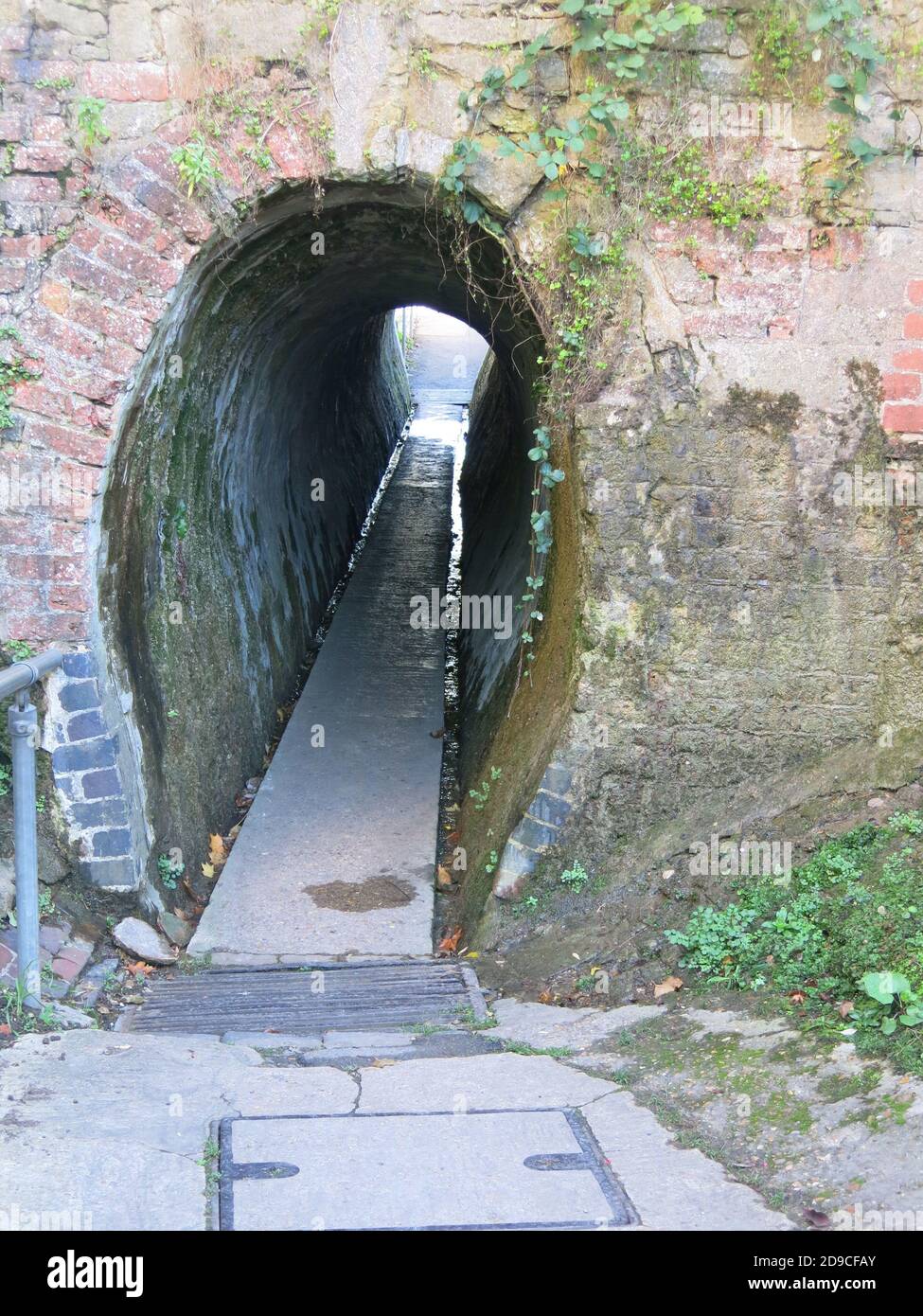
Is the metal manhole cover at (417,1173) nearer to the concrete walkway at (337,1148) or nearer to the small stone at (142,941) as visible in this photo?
the concrete walkway at (337,1148)

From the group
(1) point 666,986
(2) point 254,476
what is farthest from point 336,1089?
(2) point 254,476

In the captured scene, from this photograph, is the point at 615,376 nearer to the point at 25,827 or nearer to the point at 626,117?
the point at 626,117

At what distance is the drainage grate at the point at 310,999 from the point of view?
4.46 metres

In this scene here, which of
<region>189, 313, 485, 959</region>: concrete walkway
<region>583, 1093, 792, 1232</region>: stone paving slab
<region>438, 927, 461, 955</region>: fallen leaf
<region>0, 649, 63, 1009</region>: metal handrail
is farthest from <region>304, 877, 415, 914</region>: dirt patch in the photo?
<region>583, 1093, 792, 1232</region>: stone paving slab

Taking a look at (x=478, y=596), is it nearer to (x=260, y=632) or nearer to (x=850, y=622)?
(x=260, y=632)

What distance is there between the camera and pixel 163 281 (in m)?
4.67

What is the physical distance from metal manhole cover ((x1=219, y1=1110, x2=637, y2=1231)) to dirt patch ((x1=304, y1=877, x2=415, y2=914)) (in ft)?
7.68

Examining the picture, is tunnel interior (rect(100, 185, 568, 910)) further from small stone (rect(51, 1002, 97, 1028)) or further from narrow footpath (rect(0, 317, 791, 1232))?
small stone (rect(51, 1002, 97, 1028))

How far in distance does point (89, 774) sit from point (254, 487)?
11.5ft

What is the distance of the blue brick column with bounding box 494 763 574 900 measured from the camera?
502cm

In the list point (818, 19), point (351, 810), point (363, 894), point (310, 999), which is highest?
point (818, 19)

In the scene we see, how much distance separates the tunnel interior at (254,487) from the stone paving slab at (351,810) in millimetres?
261

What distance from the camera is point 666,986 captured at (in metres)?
4.38

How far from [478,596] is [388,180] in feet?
15.8
